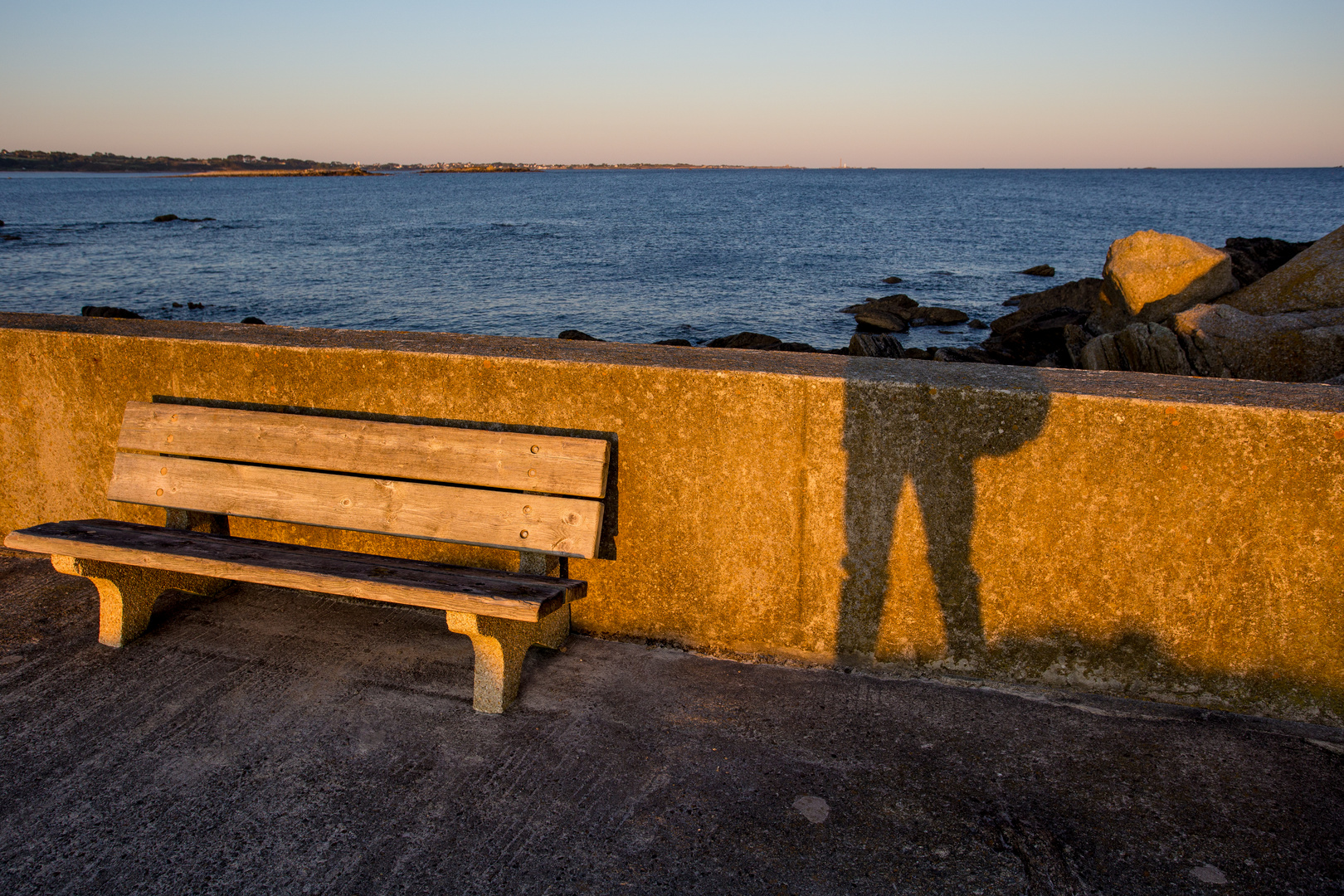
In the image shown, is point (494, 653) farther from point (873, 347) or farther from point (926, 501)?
point (873, 347)

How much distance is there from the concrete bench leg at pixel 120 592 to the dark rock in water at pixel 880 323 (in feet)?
61.3

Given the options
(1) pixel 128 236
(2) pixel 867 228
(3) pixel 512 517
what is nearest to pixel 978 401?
(3) pixel 512 517

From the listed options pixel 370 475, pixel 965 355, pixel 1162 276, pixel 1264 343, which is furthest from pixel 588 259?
pixel 370 475

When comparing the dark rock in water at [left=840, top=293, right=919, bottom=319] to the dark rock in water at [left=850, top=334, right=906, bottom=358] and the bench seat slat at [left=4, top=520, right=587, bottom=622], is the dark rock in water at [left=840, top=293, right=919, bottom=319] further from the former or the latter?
the bench seat slat at [left=4, top=520, right=587, bottom=622]

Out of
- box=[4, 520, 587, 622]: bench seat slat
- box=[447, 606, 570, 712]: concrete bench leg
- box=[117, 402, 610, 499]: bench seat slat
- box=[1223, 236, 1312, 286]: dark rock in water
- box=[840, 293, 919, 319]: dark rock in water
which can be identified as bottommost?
box=[447, 606, 570, 712]: concrete bench leg

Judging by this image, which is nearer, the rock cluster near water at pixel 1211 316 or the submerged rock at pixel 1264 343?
the submerged rock at pixel 1264 343

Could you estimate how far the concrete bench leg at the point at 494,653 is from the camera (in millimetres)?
2541

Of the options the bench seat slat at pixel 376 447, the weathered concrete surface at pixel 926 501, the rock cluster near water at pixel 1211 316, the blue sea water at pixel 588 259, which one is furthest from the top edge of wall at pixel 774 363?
the blue sea water at pixel 588 259

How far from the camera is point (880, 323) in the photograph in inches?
799

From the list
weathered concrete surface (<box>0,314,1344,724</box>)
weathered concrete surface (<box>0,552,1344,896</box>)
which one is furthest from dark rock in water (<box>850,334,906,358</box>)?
weathered concrete surface (<box>0,552,1344,896</box>)

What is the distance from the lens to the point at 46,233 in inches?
1898

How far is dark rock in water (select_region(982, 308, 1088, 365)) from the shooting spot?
51.1 feet

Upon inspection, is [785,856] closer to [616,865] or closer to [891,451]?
[616,865]

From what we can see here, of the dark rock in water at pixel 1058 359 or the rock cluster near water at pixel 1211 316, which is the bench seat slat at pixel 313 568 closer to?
the rock cluster near water at pixel 1211 316
